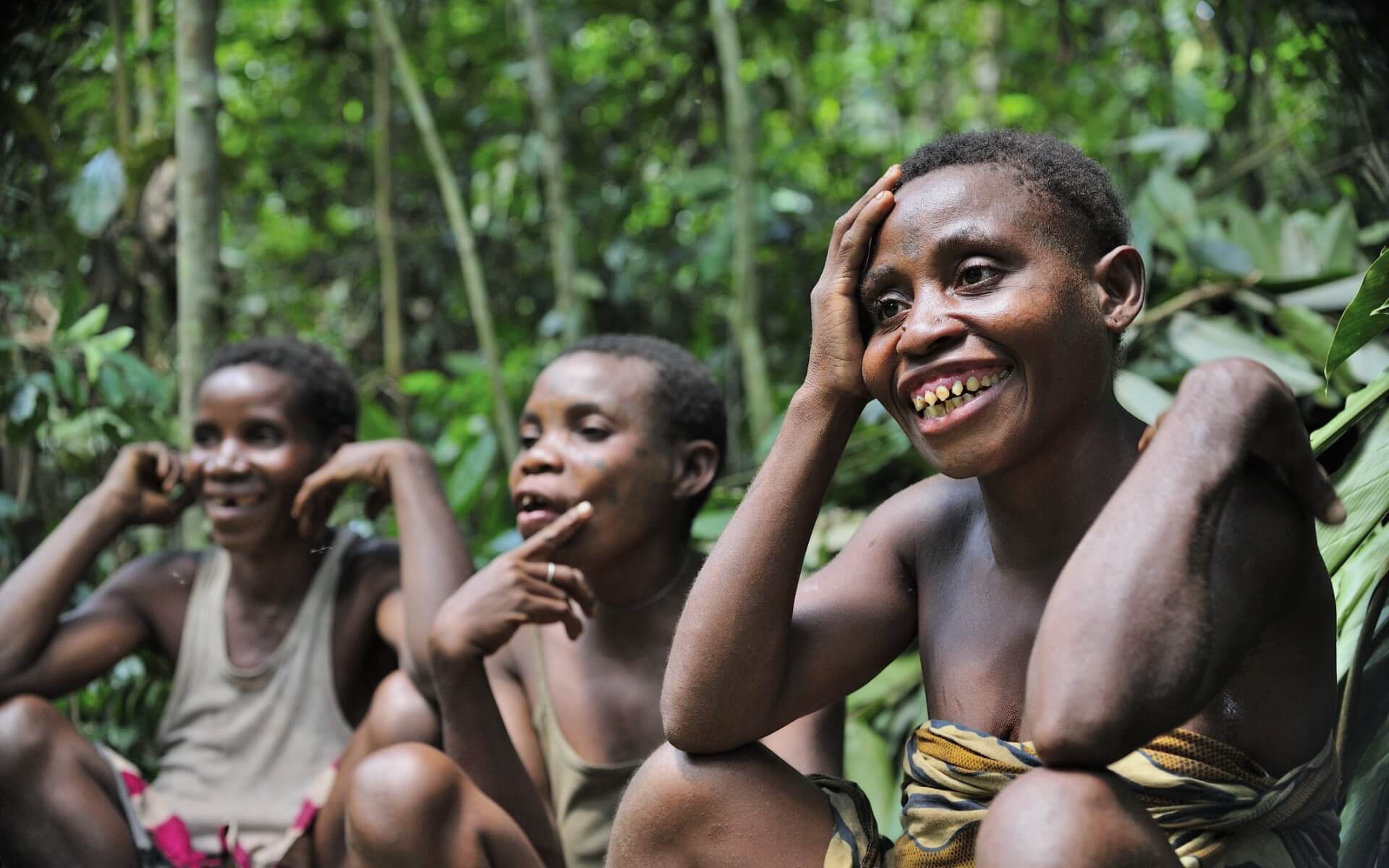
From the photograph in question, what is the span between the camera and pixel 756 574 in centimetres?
176

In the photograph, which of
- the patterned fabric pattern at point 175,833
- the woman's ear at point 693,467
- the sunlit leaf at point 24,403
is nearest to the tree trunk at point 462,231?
the sunlit leaf at point 24,403

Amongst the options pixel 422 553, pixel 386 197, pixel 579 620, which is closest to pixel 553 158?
pixel 386 197

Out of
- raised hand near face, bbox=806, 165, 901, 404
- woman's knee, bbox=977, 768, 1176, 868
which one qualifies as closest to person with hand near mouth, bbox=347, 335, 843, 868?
raised hand near face, bbox=806, 165, 901, 404

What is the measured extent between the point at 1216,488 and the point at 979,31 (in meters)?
6.52

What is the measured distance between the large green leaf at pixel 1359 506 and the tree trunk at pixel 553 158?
2667 millimetres

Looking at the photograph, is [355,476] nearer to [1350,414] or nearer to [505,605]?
[505,605]

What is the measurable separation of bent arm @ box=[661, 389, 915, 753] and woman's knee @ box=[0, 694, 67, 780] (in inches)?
58.8

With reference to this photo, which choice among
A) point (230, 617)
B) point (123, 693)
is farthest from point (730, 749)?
point (123, 693)

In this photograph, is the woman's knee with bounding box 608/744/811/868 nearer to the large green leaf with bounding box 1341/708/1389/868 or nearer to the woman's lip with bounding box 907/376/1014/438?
the woman's lip with bounding box 907/376/1014/438

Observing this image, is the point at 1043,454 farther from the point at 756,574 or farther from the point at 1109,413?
the point at 756,574

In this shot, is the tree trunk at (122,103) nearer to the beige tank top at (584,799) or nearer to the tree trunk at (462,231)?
the tree trunk at (462,231)

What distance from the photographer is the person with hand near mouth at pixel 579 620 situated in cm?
237

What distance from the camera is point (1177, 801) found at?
1554mm

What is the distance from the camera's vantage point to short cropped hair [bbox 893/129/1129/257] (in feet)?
5.82
